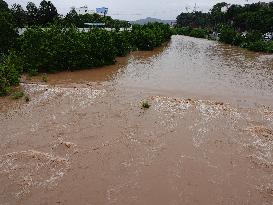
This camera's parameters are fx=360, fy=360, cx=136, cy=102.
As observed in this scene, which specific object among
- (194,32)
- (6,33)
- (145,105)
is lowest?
(194,32)

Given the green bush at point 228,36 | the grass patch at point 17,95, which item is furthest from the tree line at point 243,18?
the grass patch at point 17,95

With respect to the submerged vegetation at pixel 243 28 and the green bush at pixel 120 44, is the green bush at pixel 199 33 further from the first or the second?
the green bush at pixel 120 44

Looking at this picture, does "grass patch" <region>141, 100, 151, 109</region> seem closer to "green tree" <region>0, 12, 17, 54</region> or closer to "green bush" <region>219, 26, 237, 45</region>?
"green tree" <region>0, 12, 17, 54</region>

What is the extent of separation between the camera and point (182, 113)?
13.4 metres

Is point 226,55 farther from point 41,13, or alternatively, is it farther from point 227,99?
point 41,13

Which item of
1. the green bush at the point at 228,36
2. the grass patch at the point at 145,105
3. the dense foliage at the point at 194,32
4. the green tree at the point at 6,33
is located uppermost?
the green tree at the point at 6,33

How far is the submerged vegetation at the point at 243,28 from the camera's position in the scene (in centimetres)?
3640

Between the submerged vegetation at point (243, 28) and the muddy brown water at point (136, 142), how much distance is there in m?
19.5

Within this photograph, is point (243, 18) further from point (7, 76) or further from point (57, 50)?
point (7, 76)

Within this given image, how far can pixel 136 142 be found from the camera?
10812 millimetres

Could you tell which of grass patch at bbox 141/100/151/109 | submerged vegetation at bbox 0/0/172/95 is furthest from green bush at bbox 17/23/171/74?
grass patch at bbox 141/100/151/109

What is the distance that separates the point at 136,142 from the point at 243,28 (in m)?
51.6

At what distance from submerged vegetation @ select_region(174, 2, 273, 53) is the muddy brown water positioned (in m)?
19.5

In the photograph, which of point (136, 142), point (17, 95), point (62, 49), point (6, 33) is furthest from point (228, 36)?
point (136, 142)
